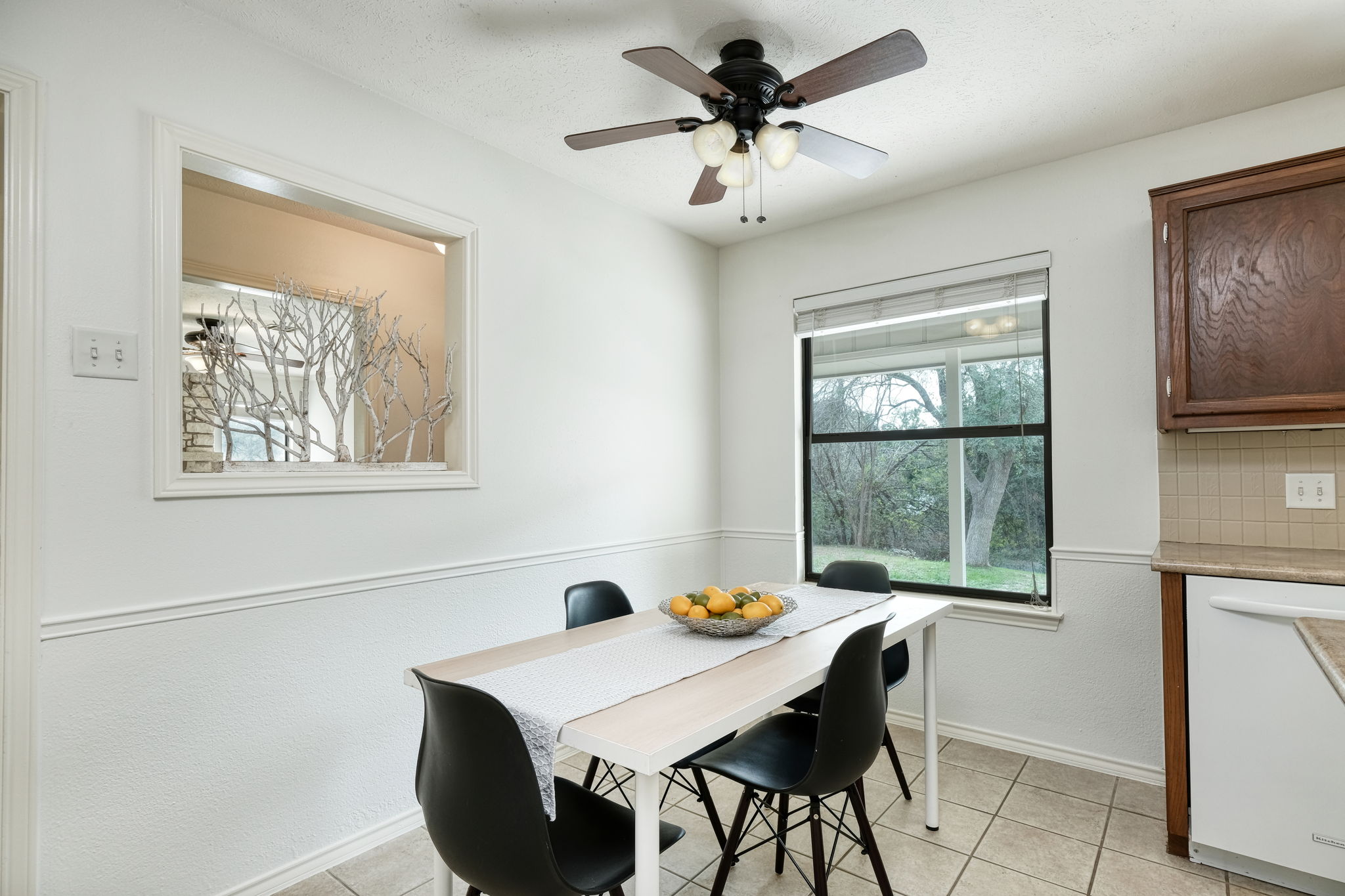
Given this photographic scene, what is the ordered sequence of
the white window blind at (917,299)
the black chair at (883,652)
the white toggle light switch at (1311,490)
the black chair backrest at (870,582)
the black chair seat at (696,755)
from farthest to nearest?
the white window blind at (917,299), the black chair backrest at (870,582), the black chair at (883,652), the white toggle light switch at (1311,490), the black chair seat at (696,755)

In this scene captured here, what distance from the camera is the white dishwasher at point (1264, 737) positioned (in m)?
1.83

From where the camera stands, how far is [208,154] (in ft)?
6.28

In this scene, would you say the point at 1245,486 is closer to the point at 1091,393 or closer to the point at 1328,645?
the point at 1091,393

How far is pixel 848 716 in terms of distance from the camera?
1.57m

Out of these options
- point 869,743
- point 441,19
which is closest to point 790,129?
point 441,19

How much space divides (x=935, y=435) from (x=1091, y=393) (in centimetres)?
68

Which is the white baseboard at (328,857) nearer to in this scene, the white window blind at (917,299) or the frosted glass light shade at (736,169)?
the frosted glass light shade at (736,169)

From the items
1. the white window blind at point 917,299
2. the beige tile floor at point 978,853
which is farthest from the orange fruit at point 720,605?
the white window blind at point 917,299

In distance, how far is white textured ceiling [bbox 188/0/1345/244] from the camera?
1.91 meters

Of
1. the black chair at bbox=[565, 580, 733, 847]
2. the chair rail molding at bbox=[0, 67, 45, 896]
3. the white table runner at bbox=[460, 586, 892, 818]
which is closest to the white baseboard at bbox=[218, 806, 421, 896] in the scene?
the chair rail molding at bbox=[0, 67, 45, 896]

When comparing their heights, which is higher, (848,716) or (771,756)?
(848,716)

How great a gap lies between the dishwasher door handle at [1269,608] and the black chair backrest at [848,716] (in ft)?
3.65

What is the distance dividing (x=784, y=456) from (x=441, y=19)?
2474 mm

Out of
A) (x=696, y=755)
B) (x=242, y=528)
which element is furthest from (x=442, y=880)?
(x=242, y=528)
